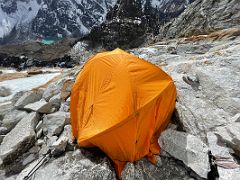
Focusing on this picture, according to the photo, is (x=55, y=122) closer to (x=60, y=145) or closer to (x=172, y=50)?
(x=60, y=145)

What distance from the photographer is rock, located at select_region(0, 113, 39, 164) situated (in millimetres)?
9953

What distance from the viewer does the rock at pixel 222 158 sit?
8102 mm

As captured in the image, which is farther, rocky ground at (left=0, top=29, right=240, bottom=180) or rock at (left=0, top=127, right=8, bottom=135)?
rock at (left=0, top=127, right=8, bottom=135)

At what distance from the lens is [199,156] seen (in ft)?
28.5

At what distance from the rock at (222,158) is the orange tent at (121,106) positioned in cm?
144

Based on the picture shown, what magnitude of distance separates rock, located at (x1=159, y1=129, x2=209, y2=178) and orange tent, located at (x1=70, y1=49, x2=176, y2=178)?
33 centimetres

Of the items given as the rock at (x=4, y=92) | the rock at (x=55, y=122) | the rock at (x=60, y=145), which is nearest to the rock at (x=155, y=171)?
the rock at (x=60, y=145)

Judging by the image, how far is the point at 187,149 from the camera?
29.4 ft

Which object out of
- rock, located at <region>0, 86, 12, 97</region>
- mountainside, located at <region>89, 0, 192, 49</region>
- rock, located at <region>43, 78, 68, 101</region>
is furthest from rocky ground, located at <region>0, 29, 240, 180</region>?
mountainside, located at <region>89, 0, 192, 49</region>

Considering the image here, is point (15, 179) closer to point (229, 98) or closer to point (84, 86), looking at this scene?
point (84, 86)

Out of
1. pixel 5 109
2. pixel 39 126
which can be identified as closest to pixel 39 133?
pixel 39 126

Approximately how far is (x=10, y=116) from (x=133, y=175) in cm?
578

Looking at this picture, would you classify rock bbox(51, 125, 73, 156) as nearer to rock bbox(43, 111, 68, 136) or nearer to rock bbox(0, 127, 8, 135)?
rock bbox(43, 111, 68, 136)

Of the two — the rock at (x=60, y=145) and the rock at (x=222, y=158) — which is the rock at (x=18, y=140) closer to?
the rock at (x=60, y=145)
